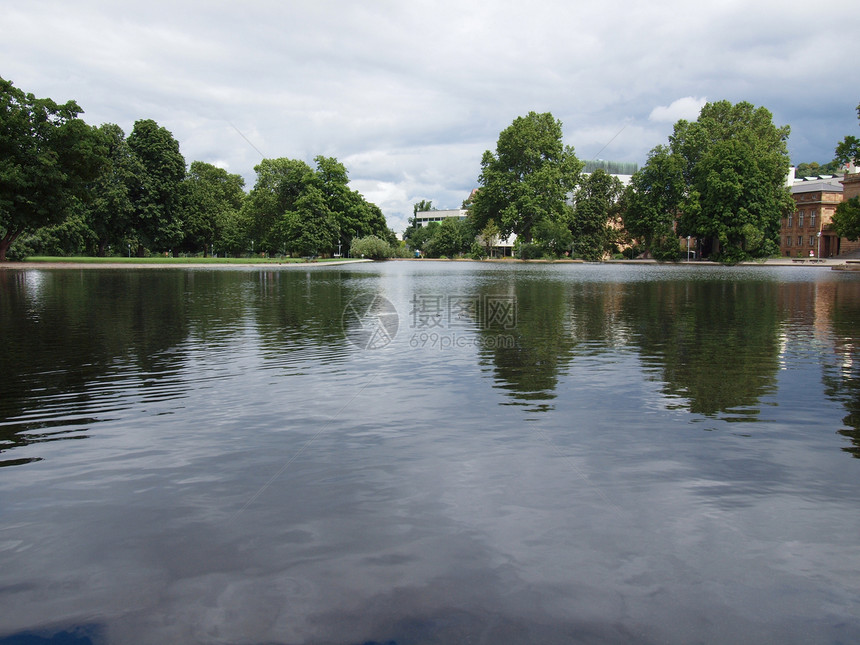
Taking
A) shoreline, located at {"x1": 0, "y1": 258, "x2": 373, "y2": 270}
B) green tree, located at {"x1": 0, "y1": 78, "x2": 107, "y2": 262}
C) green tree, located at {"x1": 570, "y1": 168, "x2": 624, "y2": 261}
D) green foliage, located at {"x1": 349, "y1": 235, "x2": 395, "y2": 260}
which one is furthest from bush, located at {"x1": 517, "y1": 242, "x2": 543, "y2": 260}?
green tree, located at {"x1": 0, "y1": 78, "x2": 107, "y2": 262}

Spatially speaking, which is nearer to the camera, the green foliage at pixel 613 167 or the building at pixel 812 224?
the building at pixel 812 224

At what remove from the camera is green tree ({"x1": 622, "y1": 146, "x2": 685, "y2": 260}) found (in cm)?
8694

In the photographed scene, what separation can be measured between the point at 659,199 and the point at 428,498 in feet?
298

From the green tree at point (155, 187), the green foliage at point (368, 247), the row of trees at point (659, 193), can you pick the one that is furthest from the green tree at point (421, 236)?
the green tree at point (155, 187)

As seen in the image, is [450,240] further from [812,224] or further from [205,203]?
[812,224]

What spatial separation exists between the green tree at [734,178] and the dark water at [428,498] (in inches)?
2848

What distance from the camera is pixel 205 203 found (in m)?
89.3

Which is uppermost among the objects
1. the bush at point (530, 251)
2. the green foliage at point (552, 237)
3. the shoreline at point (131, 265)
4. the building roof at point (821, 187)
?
the building roof at point (821, 187)

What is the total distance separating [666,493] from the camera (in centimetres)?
557

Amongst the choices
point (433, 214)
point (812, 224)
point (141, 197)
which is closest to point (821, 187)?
point (812, 224)

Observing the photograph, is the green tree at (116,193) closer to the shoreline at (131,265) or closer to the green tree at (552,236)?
the shoreline at (131,265)

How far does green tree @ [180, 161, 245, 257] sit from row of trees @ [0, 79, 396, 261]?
173 mm

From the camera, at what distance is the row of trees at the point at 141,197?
49.9 meters

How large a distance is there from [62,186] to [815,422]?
57.7 m
